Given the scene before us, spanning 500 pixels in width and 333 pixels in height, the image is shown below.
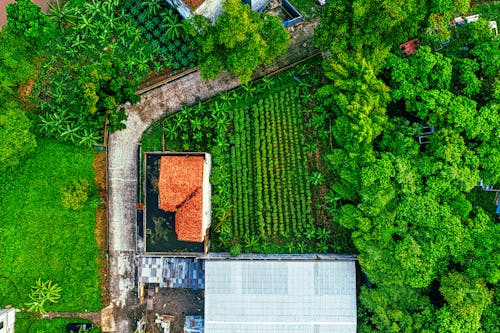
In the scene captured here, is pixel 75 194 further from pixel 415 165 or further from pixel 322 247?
pixel 415 165

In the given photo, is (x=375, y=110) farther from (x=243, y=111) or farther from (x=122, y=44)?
(x=122, y=44)

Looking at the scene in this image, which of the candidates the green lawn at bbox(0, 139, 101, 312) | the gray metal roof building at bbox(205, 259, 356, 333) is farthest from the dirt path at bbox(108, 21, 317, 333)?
the gray metal roof building at bbox(205, 259, 356, 333)

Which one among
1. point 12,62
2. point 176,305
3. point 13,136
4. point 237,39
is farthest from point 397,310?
point 12,62

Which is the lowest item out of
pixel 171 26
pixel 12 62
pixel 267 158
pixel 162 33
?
pixel 267 158

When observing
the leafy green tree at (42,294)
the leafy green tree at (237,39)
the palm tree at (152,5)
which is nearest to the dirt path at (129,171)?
the leafy green tree at (237,39)

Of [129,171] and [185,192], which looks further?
[129,171]

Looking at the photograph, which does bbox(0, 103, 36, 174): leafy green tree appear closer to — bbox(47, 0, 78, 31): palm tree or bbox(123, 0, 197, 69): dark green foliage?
bbox(47, 0, 78, 31): palm tree
